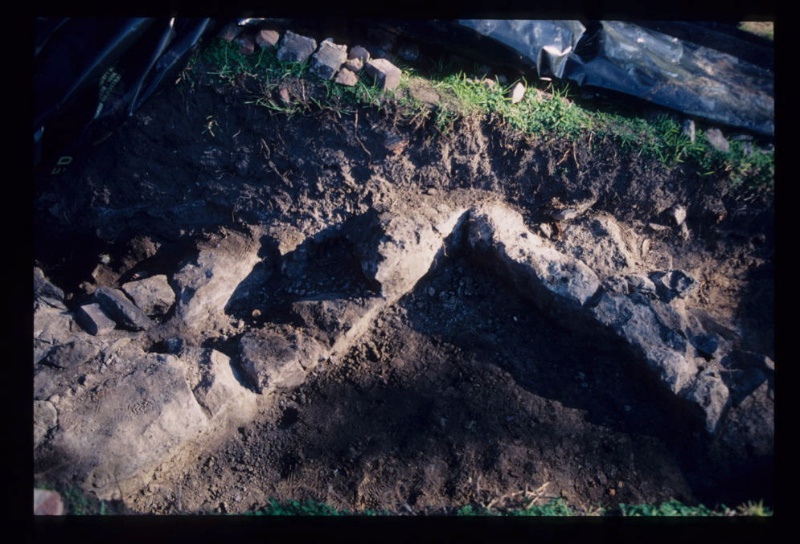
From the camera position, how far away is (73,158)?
2.46 m

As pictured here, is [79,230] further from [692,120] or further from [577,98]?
[692,120]

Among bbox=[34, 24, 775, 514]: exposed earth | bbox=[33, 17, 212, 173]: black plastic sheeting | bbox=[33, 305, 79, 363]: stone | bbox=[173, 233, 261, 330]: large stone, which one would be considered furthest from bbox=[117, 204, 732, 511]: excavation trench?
bbox=[33, 17, 212, 173]: black plastic sheeting

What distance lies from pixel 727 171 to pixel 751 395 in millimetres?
1170

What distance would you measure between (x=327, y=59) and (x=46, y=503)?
91.1 inches

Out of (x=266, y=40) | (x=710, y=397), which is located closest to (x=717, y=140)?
(x=710, y=397)

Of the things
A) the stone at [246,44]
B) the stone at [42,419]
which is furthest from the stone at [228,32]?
the stone at [42,419]

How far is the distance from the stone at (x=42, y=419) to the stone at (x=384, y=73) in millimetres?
2085

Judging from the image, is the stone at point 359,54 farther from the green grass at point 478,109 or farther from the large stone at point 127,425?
the large stone at point 127,425

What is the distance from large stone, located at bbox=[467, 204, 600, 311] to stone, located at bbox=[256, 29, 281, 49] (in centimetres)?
140

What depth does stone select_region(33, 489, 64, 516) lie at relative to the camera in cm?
183

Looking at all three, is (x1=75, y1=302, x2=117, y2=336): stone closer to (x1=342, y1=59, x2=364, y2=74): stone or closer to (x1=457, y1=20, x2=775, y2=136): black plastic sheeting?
(x1=342, y1=59, x2=364, y2=74): stone

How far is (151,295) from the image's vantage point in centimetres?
230

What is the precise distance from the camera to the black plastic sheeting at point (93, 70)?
216cm

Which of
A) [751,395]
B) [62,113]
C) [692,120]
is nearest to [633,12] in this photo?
[692,120]
